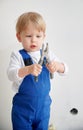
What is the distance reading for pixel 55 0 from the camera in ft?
4.08

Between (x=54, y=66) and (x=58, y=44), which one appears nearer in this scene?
(x=54, y=66)

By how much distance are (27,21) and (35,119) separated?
0.39m

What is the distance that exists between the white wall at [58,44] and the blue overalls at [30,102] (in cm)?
27

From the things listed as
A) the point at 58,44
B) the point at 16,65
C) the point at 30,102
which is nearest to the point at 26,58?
the point at 16,65

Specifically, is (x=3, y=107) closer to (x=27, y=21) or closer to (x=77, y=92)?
(x=77, y=92)

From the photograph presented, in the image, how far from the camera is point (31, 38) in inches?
38.5

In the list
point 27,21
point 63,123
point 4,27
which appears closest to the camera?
point 27,21

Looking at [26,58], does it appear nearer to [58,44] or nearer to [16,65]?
[16,65]

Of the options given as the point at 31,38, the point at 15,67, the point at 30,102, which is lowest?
the point at 30,102

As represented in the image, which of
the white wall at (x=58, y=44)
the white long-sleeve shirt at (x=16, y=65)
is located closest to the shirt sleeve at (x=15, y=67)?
the white long-sleeve shirt at (x=16, y=65)

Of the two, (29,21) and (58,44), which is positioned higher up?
(29,21)

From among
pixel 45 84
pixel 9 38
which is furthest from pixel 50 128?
pixel 9 38

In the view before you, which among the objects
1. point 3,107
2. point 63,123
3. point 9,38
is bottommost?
point 63,123

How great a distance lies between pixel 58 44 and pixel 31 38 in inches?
12.3
